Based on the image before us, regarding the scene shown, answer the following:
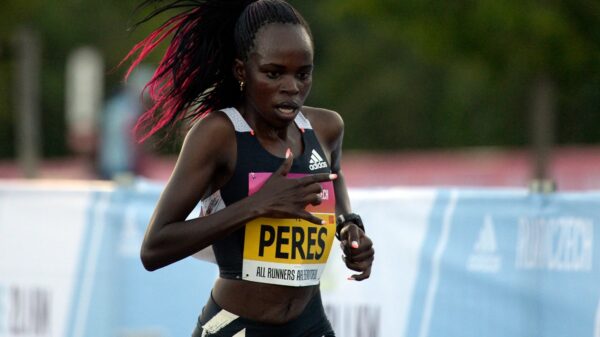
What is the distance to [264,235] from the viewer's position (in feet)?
13.8

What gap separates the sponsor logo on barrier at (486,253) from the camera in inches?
230

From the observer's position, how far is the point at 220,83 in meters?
4.46

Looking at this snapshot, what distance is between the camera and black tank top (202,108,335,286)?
13.5 ft

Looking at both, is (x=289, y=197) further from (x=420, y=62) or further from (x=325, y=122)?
(x=420, y=62)

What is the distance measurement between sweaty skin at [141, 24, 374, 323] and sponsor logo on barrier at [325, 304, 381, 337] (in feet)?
6.38

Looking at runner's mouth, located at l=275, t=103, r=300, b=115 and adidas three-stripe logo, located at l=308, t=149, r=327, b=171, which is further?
adidas three-stripe logo, located at l=308, t=149, r=327, b=171

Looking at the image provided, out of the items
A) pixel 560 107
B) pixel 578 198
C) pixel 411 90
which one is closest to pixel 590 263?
pixel 578 198

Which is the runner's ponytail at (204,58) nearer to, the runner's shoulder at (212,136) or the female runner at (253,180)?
the female runner at (253,180)

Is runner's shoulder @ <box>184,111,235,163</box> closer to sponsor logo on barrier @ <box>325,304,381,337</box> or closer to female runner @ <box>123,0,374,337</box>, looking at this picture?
female runner @ <box>123,0,374,337</box>

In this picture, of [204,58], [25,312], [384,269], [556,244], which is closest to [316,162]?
[204,58]

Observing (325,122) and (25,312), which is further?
(25,312)

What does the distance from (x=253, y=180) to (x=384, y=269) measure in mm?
2303

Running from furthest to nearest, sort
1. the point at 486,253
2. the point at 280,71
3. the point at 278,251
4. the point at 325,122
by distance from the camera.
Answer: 1. the point at 486,253
2. the point at 325,122
3. the point at 278,251
4. the point at 280,71

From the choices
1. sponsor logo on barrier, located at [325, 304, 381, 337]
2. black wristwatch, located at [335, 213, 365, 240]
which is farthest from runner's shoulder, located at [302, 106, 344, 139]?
sponsor logo on barrier, located at [325, 304, 381, 337]
